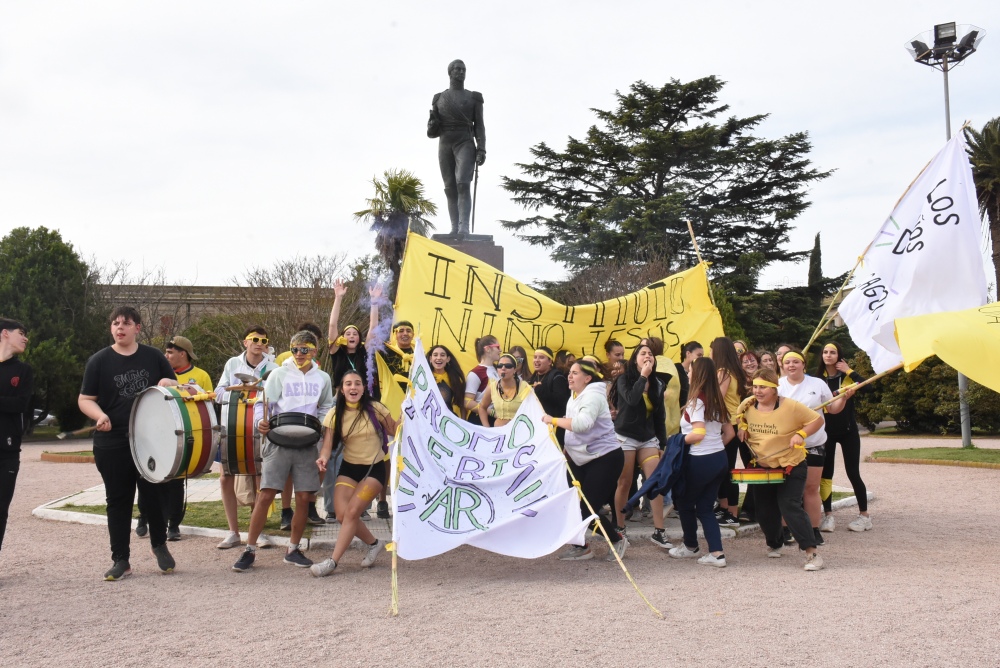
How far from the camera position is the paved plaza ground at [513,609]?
487cm

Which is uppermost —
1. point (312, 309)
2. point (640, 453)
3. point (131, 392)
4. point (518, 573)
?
point (312, 309)

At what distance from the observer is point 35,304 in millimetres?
33250

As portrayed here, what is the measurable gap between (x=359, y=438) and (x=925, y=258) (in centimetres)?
590

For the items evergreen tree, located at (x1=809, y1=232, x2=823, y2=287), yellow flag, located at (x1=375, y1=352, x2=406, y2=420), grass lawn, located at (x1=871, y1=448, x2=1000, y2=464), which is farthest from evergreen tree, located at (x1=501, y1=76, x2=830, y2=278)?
yellow flag, located at (x1=375, y1=352, x2=406, y2=420)

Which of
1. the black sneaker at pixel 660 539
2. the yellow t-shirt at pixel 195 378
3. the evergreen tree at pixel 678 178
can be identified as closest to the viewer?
the black sneaker at pixel 660 539

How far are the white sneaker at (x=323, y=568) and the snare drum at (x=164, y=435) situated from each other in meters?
1.20

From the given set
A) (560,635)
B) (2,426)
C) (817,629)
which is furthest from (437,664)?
(2,426)

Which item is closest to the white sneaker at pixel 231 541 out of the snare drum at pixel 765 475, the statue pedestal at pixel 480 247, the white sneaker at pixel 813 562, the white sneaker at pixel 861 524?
the snare drum at pixel 765 475

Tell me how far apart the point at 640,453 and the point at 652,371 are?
798 millimetres

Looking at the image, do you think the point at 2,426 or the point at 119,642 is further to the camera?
the point at 2,426

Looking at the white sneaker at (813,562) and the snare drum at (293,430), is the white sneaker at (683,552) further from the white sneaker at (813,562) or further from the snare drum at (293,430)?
the snare drum at (293,430)

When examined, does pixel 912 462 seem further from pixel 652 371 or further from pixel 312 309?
pixel 312 309

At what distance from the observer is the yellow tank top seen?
26.6 feet

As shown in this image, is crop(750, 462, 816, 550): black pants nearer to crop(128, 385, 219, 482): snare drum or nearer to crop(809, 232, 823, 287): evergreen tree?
crop(128, 385, 219, 482): snare drum
